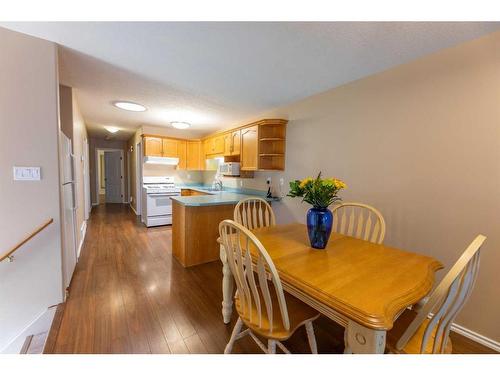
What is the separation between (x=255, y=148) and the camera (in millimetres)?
3340

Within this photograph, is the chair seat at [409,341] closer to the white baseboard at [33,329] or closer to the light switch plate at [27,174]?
the white baseboard at [33,329]

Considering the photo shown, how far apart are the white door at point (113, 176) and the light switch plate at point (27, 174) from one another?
6639 millimetres

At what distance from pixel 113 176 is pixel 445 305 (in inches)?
354

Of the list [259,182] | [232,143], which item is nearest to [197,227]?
[259,182]

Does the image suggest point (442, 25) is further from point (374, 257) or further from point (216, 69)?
point (216, 69)

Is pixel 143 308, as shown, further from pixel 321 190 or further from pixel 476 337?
pixel 476 337

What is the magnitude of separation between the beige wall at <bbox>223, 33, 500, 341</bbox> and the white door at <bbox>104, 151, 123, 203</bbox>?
7.74 metres

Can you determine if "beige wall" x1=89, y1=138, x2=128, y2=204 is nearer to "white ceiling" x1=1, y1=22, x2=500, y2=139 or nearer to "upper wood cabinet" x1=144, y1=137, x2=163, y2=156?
"upper wood cabinet" x1=144, y1=137, x2=163, y2=156

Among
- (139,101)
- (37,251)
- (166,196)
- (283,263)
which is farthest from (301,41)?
(166,196)

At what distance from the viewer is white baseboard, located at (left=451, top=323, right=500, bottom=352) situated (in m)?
1.51

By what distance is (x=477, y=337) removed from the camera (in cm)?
158

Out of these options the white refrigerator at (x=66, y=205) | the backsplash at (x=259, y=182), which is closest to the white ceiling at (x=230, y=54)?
the white refrigerator at (x=66, y=205)

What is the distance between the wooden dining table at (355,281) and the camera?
0.80 m

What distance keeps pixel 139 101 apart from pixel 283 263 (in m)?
3.13
